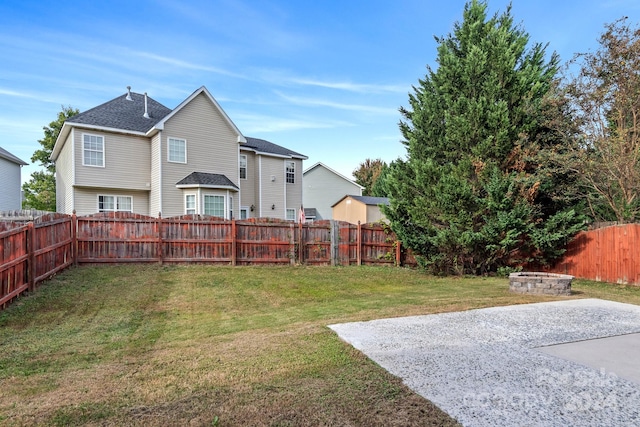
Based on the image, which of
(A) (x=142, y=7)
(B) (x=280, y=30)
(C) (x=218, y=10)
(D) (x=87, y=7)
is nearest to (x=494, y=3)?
(B) (x=280, y=30)

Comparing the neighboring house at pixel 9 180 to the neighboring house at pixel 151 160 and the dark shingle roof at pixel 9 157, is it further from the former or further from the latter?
the neighboring house at pixel 151 160

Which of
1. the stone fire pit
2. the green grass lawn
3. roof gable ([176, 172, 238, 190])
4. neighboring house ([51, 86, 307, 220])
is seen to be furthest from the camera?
roof gable ([176, 172, 238, 190])

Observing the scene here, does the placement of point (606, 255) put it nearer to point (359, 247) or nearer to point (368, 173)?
point (359, 247)

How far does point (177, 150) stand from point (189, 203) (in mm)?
2377

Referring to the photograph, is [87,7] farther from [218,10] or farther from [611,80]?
[611,80]

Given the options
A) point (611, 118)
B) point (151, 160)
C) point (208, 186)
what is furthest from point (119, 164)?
point (611, 118)

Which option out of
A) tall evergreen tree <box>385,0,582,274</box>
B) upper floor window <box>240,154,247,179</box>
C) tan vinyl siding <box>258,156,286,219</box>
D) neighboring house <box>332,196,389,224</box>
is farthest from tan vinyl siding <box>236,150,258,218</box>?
tall evergreen tree <box>385,0,582,274</box>

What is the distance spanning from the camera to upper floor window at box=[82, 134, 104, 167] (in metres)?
15.3

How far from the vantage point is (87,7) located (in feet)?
34.7

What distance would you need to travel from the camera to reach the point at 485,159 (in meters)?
11.3

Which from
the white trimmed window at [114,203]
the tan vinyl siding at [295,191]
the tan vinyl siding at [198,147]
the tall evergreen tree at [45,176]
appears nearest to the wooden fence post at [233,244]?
the tan vinyl siding at [198,147]

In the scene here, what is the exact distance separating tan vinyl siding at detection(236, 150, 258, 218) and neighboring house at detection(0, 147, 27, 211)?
13710 millimetres

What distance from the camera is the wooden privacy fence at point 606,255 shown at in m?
10.3

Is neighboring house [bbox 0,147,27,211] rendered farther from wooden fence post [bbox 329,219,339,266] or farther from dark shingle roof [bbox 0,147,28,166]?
wooden fence post [bbox 329,219,339,266]
